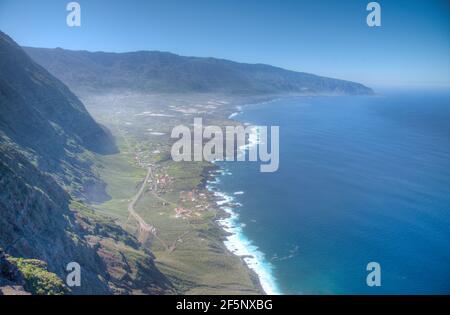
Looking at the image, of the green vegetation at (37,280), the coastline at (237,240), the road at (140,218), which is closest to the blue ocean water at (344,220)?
the coastline at (237,240)

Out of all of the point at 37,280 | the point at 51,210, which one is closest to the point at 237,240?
the point at 51,210

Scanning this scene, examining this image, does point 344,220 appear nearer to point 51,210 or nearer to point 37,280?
point 51,210

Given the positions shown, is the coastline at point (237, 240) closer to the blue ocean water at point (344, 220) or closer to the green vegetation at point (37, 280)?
the blue ocean water at point (344, 220)

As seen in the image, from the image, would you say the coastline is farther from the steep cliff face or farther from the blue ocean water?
the steep cliff face

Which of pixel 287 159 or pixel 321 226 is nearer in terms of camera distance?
pixel 321 226

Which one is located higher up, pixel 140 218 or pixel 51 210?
pixel 51 210
